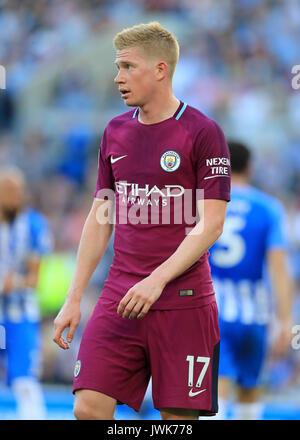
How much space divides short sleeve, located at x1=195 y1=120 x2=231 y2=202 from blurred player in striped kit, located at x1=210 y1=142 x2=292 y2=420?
2.02m

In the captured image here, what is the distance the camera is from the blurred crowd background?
36.4ft

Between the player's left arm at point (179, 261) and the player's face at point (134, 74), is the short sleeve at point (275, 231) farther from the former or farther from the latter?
the player's face at point (134, 74)

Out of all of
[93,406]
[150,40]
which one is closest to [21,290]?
[93,406]

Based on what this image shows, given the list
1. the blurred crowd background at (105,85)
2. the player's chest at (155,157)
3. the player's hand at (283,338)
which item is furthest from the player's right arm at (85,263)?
the blurred crowd background at (105,85)

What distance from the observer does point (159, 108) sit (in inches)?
131

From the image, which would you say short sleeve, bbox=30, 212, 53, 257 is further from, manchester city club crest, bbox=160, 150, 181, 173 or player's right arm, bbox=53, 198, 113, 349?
manchester city club crest, bbox=160, 150, 181, 173

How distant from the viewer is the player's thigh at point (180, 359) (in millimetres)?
3240

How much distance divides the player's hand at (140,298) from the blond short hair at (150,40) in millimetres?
904

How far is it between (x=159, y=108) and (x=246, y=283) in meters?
2.28

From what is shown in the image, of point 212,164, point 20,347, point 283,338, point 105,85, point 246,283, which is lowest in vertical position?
point 20,347

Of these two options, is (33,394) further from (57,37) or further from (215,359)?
(57,37)

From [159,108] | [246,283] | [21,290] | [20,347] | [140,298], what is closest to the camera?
[140,298]

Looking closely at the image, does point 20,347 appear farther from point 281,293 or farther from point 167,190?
point 167,190

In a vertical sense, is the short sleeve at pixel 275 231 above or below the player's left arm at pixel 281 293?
above
